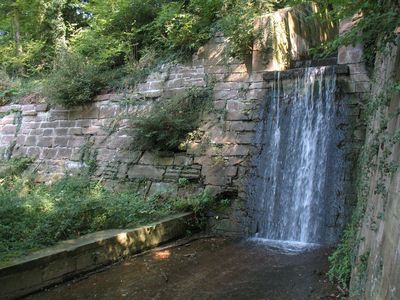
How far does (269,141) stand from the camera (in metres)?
6.72

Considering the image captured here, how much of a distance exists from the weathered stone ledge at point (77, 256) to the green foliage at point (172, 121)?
1.80 meters

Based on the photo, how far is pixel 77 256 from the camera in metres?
4.61

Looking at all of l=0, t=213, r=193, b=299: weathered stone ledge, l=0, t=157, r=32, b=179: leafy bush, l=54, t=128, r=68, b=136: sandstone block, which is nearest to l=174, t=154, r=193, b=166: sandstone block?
l=0, t=213, r=193, b=299: weathered stone ledge

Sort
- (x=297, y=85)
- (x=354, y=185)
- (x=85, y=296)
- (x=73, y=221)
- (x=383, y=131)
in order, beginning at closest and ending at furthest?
1. (x=383, y=131)
2. (x=85, y=296)
3. (x=73, y=221)
4. (x=354, y=185)
5. (x=297, y=85)

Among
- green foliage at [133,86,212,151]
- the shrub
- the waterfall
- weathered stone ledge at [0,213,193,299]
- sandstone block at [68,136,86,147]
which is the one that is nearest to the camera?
weathered stone ledge at [0,213,193,299]

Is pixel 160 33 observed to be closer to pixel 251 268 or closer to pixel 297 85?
pixel 297 85

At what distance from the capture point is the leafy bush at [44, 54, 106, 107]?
8992mm

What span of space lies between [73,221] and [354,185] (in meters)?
3.81

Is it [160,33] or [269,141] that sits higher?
[160,33]

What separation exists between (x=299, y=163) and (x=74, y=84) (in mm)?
5247

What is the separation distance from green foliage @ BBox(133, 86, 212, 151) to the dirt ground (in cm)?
233

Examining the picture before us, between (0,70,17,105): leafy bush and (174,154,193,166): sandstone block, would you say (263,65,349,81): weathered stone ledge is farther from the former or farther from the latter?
(0,70,17,105): leafy bush

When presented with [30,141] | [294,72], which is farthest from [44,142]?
[294,72]

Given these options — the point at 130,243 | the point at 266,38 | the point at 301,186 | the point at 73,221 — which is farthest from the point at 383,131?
the point at 266,38
